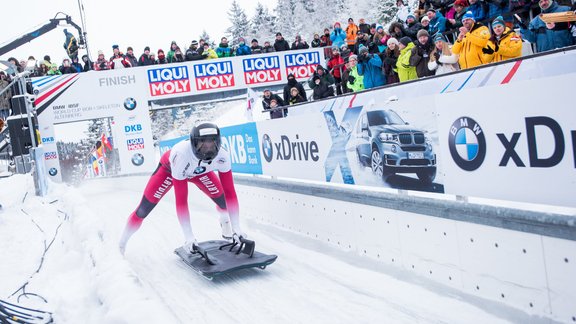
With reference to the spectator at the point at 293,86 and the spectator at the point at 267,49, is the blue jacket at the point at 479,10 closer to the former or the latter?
the spectator at the point at 293,86

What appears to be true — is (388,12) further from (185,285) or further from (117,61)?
(185,285)

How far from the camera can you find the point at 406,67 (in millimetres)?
7789

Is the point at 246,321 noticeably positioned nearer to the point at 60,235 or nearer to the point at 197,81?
the point at 60,235

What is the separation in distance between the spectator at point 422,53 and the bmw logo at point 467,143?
395cm

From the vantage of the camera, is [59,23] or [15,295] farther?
[59,23]

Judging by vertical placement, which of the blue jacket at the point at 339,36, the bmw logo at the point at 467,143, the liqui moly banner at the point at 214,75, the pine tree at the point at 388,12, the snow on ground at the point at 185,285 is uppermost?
the pine tree at the point at 388,12

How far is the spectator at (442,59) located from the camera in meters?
6.85

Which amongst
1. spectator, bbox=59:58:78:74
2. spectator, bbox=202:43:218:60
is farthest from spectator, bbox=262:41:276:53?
spectator, bbox=59:58:78:74

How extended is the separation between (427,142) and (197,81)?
1394 centimetres

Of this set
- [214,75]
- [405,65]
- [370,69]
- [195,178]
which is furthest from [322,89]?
[214,75]

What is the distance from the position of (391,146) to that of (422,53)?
11.5 ft

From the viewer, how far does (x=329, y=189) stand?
18.9 feet

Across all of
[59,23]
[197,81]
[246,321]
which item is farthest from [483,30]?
[59,23]

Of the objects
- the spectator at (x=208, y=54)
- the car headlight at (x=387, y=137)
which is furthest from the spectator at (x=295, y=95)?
the spectator at (x=208, y=54)
